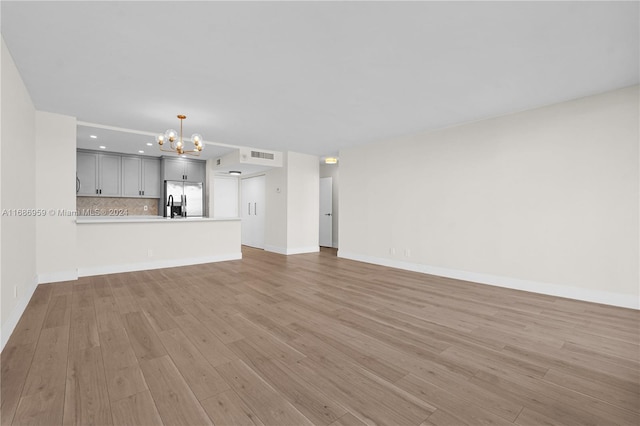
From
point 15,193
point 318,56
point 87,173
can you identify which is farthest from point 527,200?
point 87,173

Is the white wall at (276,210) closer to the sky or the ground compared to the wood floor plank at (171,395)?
closer to the sky

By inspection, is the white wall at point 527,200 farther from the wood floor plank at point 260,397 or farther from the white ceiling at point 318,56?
the wood floor plank at point 260,397

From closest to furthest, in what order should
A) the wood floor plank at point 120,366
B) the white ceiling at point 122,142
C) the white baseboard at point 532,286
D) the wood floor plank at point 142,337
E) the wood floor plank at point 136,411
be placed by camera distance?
the wood floor plank at point 136,411 → the wood floor plank at point 120,366 → the wood floor plank at point 142,337 → the white baseboard at point 532,286 → the white ceiling at point 122,142

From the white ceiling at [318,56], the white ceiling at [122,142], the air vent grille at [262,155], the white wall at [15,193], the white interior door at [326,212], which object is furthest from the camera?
the white interior door at [326,212]

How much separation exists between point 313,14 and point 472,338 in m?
3.08

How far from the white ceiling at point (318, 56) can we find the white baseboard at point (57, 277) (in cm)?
250

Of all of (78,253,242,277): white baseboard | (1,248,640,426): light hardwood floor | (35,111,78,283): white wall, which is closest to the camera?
(1,248,640,426): light hardwood floor

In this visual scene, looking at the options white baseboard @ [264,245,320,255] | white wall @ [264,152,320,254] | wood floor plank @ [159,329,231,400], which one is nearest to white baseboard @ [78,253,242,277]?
white baseboard @ [264,245,320,255]

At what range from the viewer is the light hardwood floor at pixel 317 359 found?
5.41 ft

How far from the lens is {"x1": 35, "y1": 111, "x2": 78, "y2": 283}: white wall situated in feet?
14.0

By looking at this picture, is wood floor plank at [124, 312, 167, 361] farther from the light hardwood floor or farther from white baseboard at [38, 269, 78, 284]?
white baseboard at [38, 269, 78, 284]

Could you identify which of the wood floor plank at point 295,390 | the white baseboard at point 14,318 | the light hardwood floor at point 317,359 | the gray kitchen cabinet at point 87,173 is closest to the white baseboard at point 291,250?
the light hardwood floor at point 317,359

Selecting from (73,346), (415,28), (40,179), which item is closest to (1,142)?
(73,346)

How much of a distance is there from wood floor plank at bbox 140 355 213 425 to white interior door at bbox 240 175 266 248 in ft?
21.6
